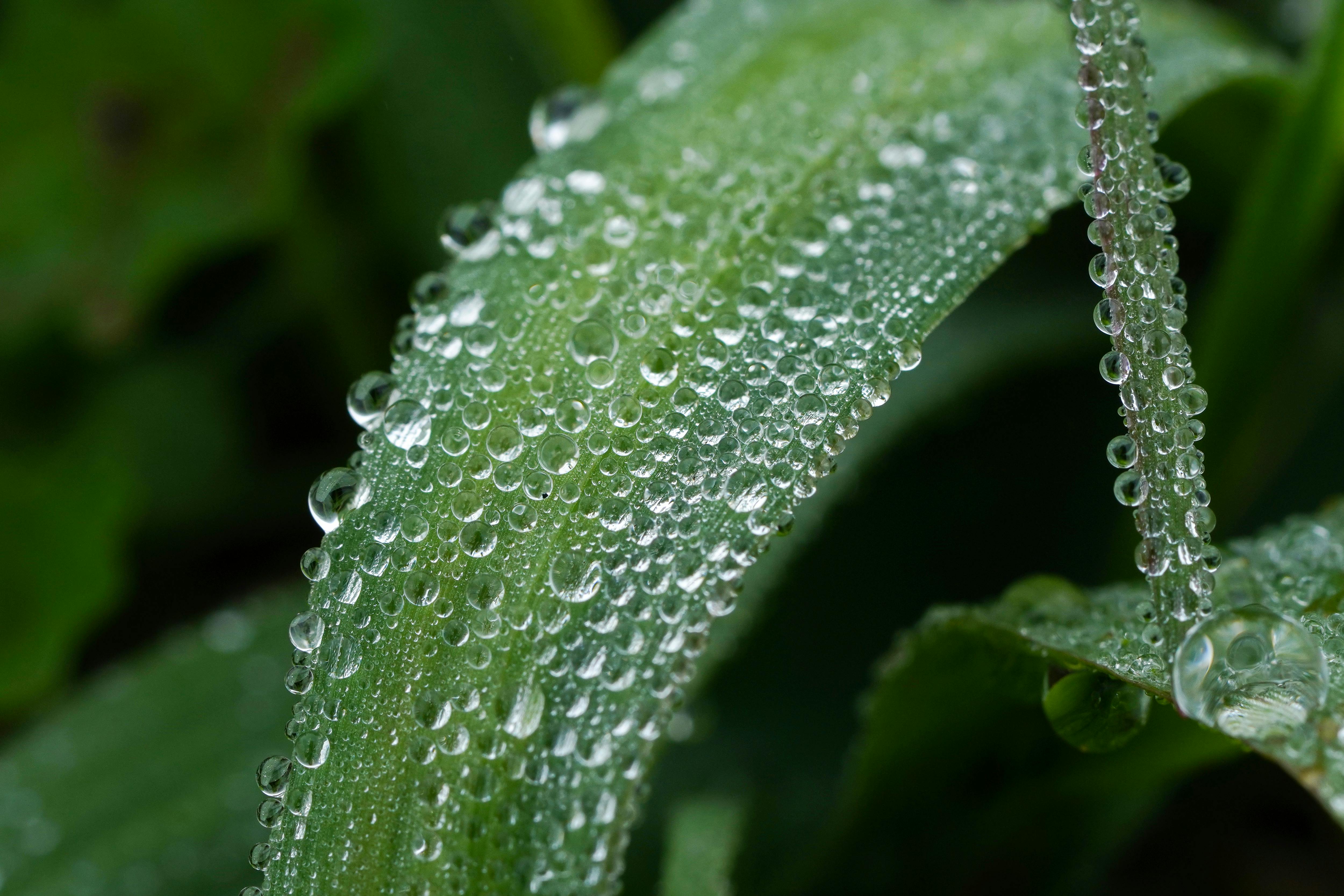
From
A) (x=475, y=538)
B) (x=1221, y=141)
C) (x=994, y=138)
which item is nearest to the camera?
(x=475, y=538)

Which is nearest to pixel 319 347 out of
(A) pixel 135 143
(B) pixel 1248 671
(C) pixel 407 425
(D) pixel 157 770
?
(A) pixel 135 143

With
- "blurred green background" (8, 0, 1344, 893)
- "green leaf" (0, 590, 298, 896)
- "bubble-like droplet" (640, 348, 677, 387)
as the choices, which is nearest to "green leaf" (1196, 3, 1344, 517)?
"blurred green background" (8, 0, 1344, 893)

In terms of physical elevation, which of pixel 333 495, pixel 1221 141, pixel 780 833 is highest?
pixel 333 495

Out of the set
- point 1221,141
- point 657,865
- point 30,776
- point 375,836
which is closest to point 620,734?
point 375,836

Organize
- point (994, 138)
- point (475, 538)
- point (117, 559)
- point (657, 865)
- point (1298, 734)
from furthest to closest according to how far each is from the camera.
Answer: point (117, 559) → point (657, 865) → point (994, 138) → point (475, 538) → point (1298, 734)

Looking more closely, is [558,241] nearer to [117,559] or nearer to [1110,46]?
[1110,46]

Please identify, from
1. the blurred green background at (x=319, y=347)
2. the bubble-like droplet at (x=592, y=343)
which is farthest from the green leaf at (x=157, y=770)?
the bubble-like droplet at (x=592, y=343)
